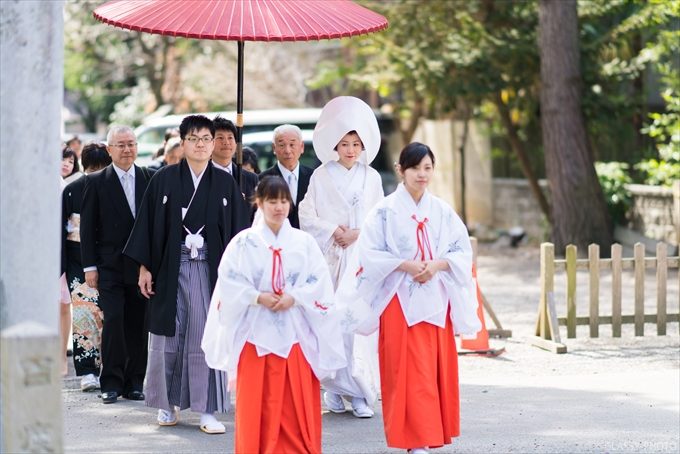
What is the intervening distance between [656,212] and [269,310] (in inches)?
464

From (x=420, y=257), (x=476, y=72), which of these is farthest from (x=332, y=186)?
(x=476, y=72)

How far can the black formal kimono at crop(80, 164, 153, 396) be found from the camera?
780cm

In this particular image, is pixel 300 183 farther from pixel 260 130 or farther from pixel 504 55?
pixel 260 130

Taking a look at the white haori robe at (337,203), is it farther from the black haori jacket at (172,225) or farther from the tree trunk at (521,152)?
the tree trunk at (521,152)

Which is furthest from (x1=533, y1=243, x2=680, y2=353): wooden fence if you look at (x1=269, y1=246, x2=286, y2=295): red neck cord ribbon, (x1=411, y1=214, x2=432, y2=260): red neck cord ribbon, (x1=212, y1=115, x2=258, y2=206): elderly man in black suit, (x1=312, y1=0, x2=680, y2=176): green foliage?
(x1=312, y1=0, x2=680, y2=176): green foliage

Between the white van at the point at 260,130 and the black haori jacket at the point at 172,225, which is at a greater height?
the white van at the point at 260,130

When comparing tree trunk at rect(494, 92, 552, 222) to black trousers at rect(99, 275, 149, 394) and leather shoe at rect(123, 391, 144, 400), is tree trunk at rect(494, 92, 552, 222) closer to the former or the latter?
black trousers at rect(99, 275, 149, 394)

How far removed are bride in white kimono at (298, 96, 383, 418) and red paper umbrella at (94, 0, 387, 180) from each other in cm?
60

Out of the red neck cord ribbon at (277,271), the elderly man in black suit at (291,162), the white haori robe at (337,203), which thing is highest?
the elderly man in black suit at (291,162)

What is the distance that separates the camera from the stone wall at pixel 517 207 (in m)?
20.6

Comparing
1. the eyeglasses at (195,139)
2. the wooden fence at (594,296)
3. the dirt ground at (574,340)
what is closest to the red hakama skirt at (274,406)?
the eyeglasses at (195,139)

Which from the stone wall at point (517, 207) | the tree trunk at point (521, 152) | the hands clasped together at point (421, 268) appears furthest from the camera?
→ the stone wall at point (517, 207)

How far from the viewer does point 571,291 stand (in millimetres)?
10211

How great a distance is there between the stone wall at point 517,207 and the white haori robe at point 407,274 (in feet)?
44.5
